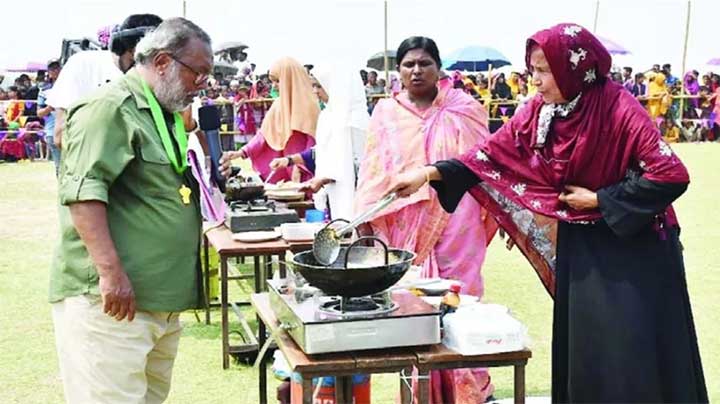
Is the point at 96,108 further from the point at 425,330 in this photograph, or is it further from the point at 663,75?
the point at 663,75

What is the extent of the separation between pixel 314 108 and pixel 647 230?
395cm

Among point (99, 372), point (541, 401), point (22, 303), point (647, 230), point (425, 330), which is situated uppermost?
point (647, 230)

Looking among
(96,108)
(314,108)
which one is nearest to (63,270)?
(96,108)

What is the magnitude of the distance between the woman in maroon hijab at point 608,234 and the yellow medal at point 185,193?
1.23m

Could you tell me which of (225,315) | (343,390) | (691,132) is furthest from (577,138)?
(691,132)

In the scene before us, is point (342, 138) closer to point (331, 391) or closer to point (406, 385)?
point (331, 391)

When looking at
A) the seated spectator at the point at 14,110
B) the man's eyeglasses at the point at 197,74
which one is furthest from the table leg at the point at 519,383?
the seated spectator at the point at 14,110

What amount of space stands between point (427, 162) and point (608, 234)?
51.8 inches

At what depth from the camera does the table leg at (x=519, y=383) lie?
2.71 metres

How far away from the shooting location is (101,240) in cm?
266

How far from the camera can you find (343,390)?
2.97 m

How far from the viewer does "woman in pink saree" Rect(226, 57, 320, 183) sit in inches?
257

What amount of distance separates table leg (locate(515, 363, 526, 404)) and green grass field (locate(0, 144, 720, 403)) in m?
1.68

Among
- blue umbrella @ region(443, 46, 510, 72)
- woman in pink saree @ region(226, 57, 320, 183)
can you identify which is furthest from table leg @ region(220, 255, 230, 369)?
blue umbrella @ region(443, 46, 510, 72)
